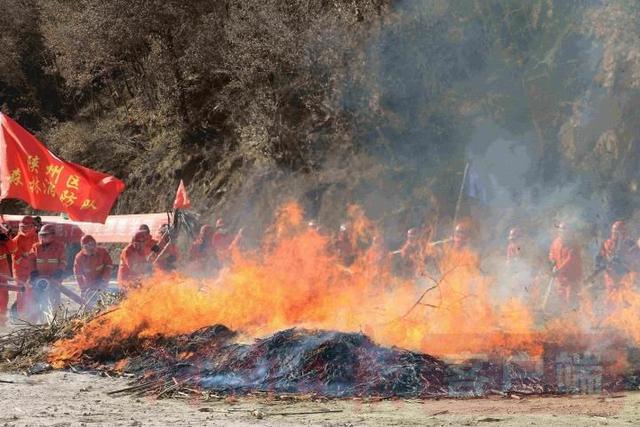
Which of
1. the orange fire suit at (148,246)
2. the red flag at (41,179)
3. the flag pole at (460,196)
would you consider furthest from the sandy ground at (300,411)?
the flag pole at (460,196)

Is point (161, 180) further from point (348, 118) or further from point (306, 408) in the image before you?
point (306, 408)

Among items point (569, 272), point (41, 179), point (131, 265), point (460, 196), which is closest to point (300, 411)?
point (569, 272)

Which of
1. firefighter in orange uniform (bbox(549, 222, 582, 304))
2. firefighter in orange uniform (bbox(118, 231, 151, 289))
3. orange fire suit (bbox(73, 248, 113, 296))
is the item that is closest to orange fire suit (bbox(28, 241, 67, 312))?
orange fire suit (bbox(73, 248, 113, 296))

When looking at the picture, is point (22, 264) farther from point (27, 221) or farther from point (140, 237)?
point (140, 237)

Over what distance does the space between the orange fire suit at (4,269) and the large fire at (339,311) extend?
337 cm

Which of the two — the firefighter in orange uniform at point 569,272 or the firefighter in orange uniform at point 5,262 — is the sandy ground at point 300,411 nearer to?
the firefighter in orange uniform at point 569,272

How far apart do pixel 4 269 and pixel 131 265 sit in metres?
2.07

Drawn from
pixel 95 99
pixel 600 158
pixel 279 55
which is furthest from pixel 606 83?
pixel 95 99

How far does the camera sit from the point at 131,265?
13977 millimetres

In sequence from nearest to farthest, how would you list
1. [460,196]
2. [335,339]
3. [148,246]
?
[335,339] < [148,246] < [460,196]

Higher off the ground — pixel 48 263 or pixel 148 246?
pixel 148 246

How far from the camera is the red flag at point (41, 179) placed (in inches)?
496

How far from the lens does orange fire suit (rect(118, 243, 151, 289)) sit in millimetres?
13831

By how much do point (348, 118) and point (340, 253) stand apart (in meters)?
5.62
